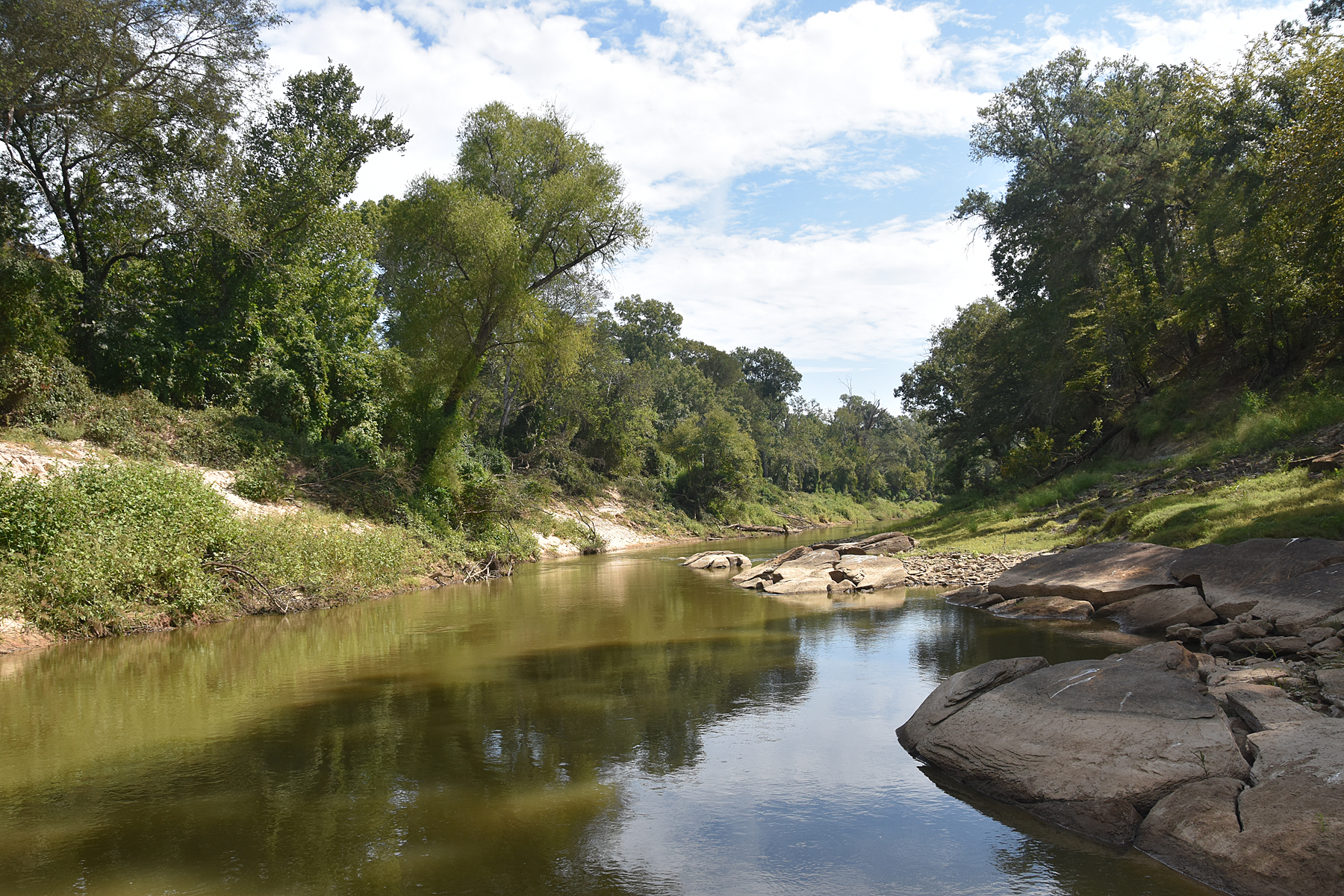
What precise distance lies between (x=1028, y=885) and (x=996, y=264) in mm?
37438

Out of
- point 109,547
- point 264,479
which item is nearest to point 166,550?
point 109,547

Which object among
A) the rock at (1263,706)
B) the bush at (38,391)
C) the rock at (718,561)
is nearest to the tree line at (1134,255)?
the rock at (1263,706)

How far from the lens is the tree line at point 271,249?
17.6 meters

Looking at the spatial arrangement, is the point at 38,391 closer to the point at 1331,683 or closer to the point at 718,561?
the point at 718,561

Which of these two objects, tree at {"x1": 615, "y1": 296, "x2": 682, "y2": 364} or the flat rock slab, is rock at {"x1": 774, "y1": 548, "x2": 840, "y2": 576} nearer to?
the flat rock slab

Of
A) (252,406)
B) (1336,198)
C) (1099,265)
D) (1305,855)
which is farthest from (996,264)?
(1305,855)

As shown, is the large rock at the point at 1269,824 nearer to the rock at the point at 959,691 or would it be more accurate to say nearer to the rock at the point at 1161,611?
the rock at the point at 959,691

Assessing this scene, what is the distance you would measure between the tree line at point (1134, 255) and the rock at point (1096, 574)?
6.71 metres

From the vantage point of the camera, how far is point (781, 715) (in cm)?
833

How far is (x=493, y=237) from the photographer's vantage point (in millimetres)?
24094

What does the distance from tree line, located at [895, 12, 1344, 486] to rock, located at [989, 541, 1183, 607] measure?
6.71 meters

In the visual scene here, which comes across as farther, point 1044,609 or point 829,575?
point 829,575

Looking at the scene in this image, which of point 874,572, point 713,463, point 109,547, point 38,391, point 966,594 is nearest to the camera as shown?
point 109,547

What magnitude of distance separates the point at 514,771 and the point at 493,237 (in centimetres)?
2055
